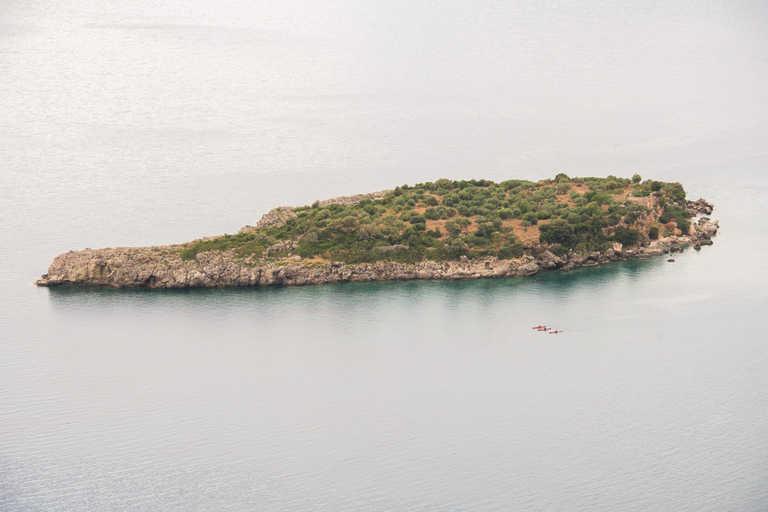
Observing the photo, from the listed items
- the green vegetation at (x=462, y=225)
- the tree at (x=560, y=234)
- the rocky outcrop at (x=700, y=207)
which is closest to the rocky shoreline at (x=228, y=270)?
the green vegetation at (x=462, y=225)

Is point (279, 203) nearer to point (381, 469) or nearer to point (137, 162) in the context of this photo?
point (137, 162)

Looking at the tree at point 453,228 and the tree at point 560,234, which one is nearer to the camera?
the tree at point 560,234

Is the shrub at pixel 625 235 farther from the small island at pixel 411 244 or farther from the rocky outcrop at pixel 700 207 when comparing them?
the rocky outcrop at pixel 700 207

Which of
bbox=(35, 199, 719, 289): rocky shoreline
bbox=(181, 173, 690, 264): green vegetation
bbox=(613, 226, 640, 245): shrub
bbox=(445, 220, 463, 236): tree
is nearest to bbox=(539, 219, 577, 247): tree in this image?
bbox=(181, 173, 690, 264): green vegetation

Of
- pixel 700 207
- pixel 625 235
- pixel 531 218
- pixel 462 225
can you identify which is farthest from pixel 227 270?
pixel 700 207

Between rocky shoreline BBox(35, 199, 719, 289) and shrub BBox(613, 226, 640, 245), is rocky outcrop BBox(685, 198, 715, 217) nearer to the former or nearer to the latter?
shrub BBox(613, 226, 640, 245)

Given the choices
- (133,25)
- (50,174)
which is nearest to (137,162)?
(50,174)

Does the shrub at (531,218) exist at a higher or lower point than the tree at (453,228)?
higher
